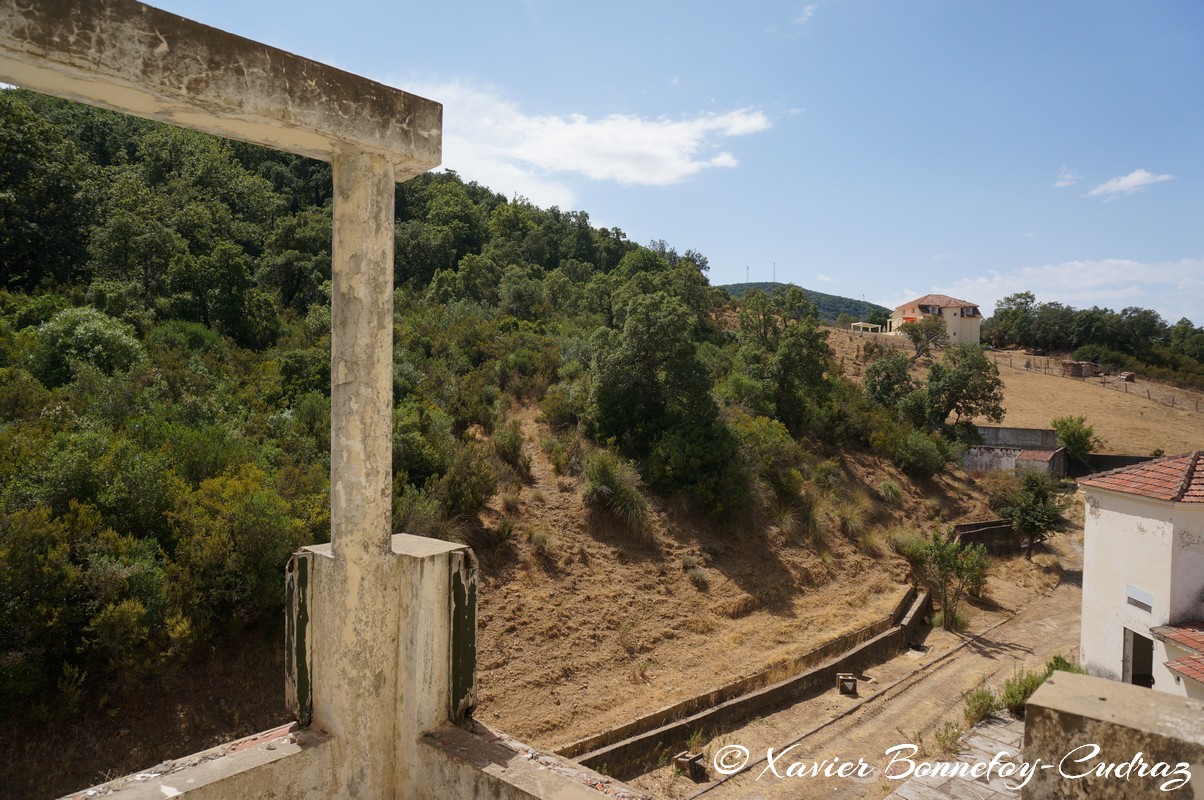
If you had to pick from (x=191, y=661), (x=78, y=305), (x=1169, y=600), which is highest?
(x=78, y=305)

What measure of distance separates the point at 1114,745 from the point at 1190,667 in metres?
8.11

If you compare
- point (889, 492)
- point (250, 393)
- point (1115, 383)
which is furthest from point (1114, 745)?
point (1115, 383)

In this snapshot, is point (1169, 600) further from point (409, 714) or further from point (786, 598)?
point (409, 714)

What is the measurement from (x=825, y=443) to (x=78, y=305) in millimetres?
19234

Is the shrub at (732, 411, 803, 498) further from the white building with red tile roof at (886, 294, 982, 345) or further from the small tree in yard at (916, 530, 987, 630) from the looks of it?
the white building with red tile roof at (886, 294, 982, 345)

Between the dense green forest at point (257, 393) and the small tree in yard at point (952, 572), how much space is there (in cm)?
330

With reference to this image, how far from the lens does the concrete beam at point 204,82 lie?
2.29 metres

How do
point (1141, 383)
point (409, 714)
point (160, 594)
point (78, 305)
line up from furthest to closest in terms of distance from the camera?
point (1141, 383) < point (78, 305) < point (160, 594) < point (409, 714)

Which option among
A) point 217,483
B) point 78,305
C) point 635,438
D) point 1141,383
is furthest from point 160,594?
point 1141,383

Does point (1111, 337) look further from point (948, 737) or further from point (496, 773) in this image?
point (496, 773)

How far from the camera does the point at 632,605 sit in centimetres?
1295

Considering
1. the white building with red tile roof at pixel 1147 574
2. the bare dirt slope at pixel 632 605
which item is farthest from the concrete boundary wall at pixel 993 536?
the white building with red tile roof at pixel 1147 574

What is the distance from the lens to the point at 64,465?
26.2 feet

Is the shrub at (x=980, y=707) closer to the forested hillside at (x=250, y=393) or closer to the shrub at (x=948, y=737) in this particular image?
the shrub at (x=948, y=737)
